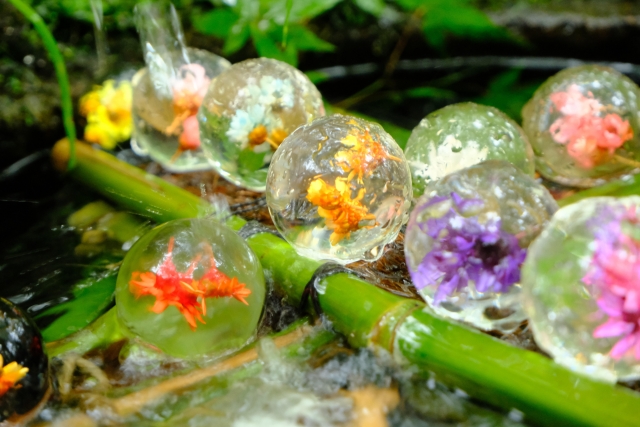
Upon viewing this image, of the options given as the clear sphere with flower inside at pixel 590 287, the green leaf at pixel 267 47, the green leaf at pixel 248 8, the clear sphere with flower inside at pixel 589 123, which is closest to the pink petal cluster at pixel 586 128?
the clear sphere with flower inside at pixel 589 123

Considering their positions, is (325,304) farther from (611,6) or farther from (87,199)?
(611,6)

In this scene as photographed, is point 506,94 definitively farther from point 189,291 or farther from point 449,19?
point 189,291

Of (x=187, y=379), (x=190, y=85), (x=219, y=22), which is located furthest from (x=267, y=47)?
(x=187, y=379)

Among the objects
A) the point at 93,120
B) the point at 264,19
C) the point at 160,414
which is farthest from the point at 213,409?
the point at 264,19

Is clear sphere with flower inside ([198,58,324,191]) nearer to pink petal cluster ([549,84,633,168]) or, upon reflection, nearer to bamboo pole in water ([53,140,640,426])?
bamboo pole in water ([53,140,640,426])

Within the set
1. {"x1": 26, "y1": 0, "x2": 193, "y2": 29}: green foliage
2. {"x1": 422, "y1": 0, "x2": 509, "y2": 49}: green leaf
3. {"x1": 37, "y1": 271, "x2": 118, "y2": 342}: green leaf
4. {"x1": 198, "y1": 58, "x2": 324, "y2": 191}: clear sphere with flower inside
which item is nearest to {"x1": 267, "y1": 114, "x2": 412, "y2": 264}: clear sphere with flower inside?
{"x1": 198, "y1": 58, "x2": 324, "y2": 191}: clear sphere with flower inside
